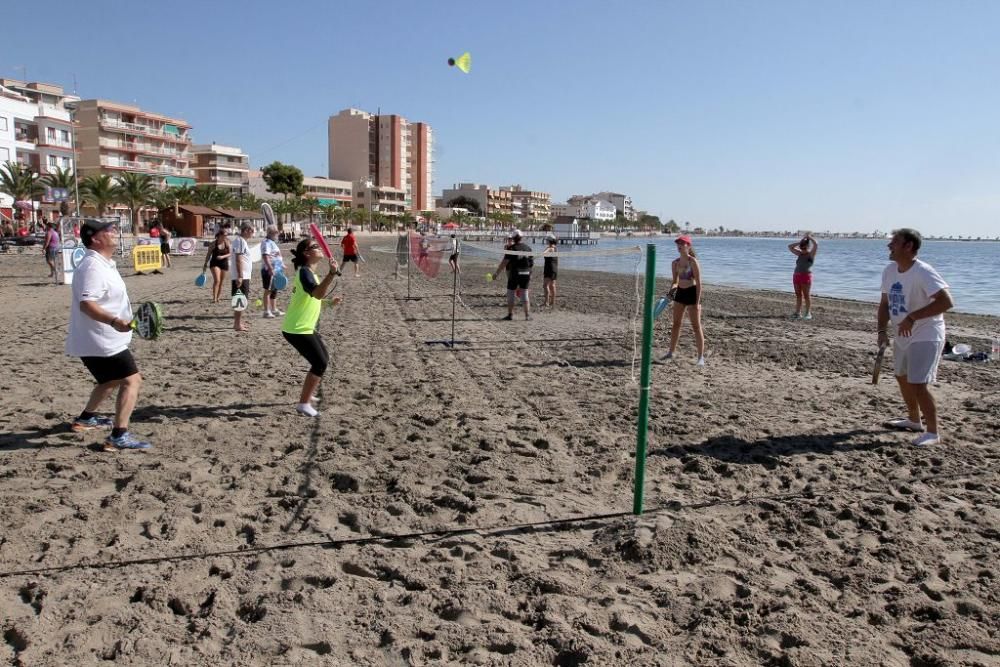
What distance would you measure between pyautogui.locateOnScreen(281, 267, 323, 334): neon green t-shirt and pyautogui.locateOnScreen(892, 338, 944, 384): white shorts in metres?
4.69

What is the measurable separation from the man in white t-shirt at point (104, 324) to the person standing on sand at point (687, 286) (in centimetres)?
596

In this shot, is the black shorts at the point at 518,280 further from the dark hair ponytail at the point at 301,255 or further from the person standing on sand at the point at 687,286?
the dark hair ponytail at the point at 301,255

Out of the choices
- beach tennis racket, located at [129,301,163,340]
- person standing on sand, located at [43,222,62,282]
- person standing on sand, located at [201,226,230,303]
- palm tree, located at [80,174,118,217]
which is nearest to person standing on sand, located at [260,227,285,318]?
person standing on sand, located at [201,226,230,303]

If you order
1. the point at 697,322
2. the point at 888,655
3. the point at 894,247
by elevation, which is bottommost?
the point at 888,655

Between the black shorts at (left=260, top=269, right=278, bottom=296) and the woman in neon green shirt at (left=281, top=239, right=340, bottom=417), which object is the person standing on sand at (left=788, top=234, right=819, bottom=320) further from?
the woman in neon green shirt at (left=281, top=239, right=340, bottom=417)

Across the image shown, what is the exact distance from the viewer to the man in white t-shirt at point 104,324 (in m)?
4.67

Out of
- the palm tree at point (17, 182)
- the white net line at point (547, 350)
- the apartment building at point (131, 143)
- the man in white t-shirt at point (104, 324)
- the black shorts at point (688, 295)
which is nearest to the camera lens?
the man in white t-shirt at point (104, 324)

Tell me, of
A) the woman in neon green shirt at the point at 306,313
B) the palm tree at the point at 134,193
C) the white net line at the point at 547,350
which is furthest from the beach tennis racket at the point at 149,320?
the palm tree at the point at 134,193

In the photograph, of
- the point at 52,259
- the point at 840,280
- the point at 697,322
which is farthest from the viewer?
the point at 840,280

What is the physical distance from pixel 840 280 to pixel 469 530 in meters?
34.6

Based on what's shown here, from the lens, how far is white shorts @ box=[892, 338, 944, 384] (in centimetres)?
529

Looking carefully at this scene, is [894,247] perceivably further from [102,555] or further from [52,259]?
[52,259]

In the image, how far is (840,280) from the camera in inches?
1339

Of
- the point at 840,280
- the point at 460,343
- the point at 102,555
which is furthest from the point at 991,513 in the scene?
the point at 840,280
